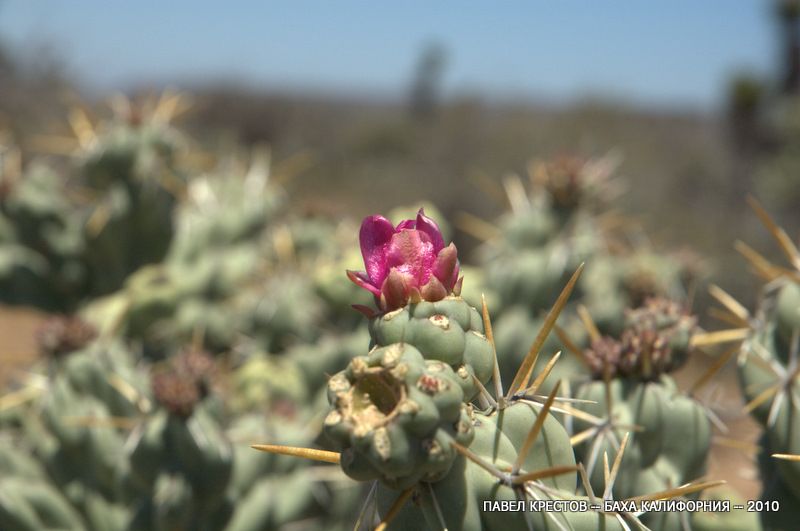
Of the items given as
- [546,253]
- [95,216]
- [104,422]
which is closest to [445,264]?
[104,422]

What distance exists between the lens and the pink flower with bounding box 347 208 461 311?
1214 millimetres

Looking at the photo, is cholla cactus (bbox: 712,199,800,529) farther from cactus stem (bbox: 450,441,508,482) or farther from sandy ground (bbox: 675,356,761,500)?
cactus stem (bbox: 450,441,508,482)

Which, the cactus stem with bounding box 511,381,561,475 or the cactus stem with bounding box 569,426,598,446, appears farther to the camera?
the cactus stem with bounding box 569,426,598,446

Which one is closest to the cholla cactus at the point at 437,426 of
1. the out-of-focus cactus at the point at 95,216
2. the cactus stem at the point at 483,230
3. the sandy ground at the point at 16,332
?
the cactus stem at the point at 483,230

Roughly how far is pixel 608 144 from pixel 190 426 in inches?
690

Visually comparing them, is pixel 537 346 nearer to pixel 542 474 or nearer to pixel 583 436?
pixel 542 474

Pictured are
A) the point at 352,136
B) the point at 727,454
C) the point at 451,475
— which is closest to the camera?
the point at 451,475

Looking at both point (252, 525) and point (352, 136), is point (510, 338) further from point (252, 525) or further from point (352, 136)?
point (352, 136)

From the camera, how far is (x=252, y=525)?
8.73ft

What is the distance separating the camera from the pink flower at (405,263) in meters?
1.21

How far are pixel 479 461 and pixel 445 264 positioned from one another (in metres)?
0.30

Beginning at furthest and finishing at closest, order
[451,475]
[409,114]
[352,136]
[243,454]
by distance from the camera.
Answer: [409,114]
[352,136]
[243,454]
[451,475]

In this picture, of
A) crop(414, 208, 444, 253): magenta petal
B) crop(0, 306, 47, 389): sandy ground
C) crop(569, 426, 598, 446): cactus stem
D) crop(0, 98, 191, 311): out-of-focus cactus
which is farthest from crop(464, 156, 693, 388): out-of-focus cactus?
crop(0, 306, 47, 389): sandy ground

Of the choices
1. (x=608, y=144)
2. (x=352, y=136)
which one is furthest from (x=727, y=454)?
(x=352, y=136)
